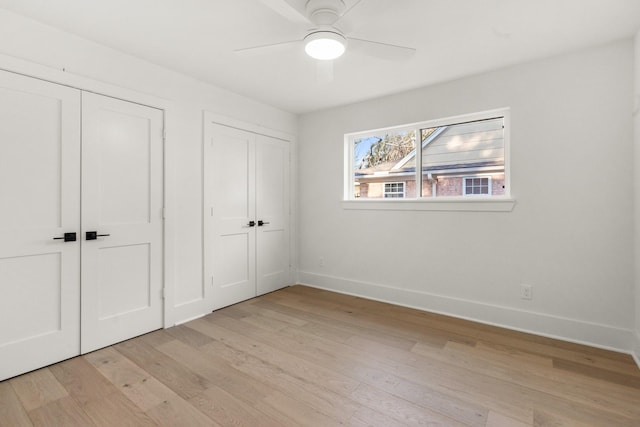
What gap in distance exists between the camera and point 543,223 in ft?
8.87

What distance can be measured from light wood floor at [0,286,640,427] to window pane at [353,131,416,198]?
63.2 inches

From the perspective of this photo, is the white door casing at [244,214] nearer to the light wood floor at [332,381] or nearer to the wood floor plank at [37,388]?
the light wood floor at [332,381]

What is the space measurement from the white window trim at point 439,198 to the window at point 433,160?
0.03ft

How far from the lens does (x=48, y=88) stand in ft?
7.21

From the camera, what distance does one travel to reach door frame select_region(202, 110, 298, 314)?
322cm

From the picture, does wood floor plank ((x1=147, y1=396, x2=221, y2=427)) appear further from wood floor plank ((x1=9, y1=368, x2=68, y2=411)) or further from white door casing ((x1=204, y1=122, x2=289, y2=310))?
white door casing ((x1=204, y1=122, x2=289, y2=310))

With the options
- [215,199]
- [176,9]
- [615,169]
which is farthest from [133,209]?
[615,169]

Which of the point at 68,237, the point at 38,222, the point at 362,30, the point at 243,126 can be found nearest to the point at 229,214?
the point at 243,126

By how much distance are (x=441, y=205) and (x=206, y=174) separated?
252 cm

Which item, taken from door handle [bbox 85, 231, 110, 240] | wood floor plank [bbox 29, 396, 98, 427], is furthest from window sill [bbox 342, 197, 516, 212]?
wood floor plank [bbox 29, 396, 98, 427]

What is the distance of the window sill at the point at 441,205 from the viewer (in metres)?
2.90

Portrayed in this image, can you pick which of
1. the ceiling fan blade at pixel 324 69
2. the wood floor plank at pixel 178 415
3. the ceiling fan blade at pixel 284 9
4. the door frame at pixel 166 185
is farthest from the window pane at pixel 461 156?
the wood floor plank at pixel 178 415

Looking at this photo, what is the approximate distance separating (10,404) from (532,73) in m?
4.50

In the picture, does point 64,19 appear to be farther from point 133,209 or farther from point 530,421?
point 530,421
